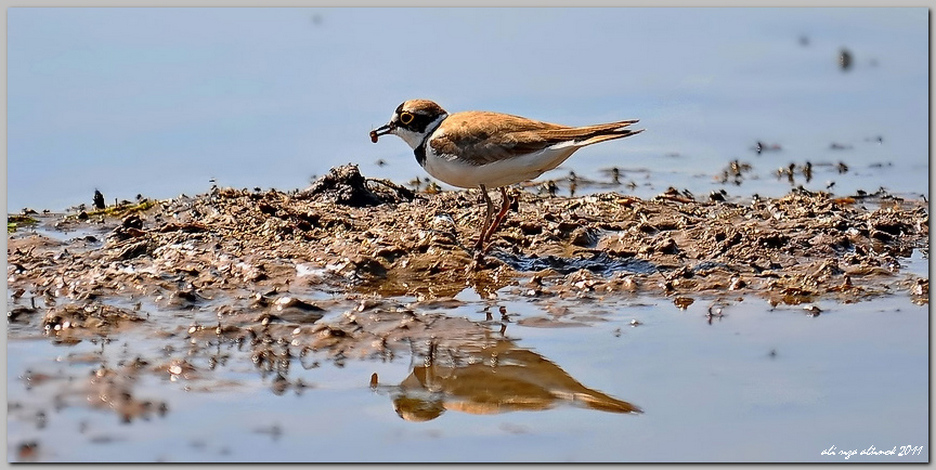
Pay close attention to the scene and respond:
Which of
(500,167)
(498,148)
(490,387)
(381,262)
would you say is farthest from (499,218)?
(490,387)

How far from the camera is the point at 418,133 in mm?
10203

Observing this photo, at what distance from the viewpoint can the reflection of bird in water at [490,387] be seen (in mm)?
6488

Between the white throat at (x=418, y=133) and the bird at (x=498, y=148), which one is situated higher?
the white throat at (x=418, y=133)

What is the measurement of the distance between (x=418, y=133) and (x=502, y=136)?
3.35 feet

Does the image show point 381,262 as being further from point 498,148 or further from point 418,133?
point 418,133

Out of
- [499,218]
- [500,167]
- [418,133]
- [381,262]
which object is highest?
[418,133]

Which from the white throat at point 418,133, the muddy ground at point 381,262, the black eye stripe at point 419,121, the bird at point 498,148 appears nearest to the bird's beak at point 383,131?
the white throat at point 418,133

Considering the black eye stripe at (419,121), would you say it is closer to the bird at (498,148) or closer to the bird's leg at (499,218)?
the bird at (498,148)

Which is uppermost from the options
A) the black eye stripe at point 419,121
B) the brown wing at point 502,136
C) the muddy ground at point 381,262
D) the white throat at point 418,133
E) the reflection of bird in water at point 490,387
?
the black eye stripe at point 419,121

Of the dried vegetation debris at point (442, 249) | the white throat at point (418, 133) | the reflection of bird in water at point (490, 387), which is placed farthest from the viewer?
the white throat at point (418, 133)

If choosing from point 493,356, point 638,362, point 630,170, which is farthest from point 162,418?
point 630,170

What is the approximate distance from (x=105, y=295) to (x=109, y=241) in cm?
129

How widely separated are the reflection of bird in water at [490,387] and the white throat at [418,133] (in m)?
3.17

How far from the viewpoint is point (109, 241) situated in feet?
31.1
